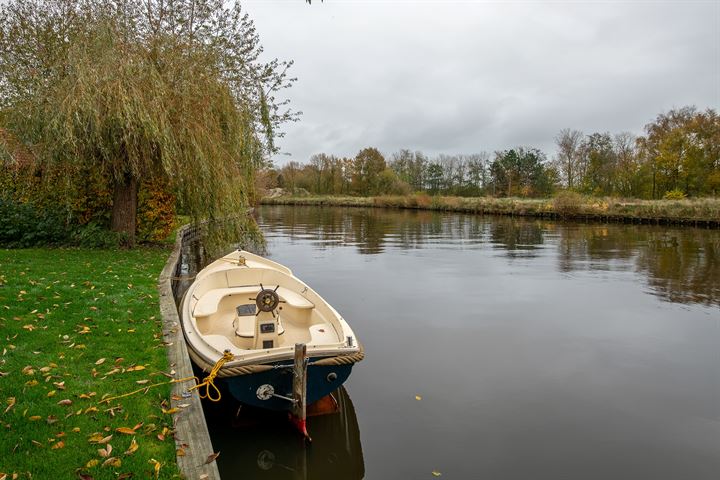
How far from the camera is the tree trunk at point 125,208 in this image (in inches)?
498

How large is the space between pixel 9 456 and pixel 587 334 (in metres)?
8.52

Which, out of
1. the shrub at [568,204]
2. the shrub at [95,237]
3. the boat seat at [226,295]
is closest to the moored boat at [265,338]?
the boat seat at [226,295]

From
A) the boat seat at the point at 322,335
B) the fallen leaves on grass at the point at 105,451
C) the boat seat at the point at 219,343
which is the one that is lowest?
the fallen leaves on grass at the point at 105,451

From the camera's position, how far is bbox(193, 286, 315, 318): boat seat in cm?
673

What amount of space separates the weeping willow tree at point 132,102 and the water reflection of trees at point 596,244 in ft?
28.8

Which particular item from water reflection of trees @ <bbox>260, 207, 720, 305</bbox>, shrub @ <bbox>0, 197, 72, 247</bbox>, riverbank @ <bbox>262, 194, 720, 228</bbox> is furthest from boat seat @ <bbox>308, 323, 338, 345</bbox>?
riverbank @ <bbox>262, 194, 720, 228</bbox>

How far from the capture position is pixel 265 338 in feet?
19.0

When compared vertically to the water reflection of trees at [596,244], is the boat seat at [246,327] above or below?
above

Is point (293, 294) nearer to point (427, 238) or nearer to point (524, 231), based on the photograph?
point (427, 238)

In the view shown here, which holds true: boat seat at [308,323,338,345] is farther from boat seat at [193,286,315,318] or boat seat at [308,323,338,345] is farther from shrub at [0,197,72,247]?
shrub at [0,197,72,247]

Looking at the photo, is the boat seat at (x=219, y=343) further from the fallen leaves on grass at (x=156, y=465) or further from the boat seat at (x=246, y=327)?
the fallen leaves on grass at (x=156, y=465)

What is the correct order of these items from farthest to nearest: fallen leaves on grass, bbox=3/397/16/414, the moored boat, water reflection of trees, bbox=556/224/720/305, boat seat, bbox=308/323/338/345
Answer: water reflection of trees, bbox=556/224/720/305 → boat seat, bbox=308/323/338/345 → the moored boat → fallen leaves on grass, bbox=3/397/16/414

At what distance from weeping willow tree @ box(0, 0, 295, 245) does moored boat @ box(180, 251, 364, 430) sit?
3971mm

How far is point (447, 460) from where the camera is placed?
4875 millimetres
